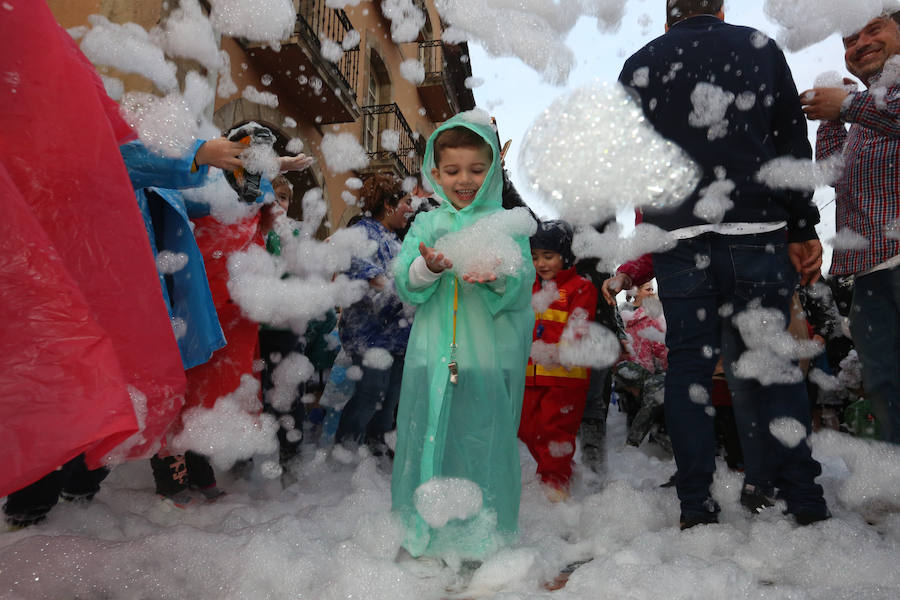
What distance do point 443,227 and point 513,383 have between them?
0.57m

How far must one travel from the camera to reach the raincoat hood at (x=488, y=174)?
2020mm

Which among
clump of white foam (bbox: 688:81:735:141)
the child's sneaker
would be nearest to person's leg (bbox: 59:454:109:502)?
the child's sneaker

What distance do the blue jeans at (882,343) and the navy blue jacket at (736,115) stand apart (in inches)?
12.7

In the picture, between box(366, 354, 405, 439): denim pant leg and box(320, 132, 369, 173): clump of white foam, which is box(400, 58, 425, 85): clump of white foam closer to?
box(320, 132, 369, 173): clump of white foam

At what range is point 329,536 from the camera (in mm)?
1944

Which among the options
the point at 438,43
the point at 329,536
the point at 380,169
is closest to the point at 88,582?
the point at 329,536

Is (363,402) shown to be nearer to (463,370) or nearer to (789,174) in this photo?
(463,370)

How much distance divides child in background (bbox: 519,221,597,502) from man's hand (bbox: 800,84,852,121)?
1.34 metres

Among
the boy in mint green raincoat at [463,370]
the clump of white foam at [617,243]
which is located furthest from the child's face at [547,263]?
the boy in mint green raincoat at [463,370]

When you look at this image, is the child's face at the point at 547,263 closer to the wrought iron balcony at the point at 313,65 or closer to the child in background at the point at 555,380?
the child in background at the point at 555,380

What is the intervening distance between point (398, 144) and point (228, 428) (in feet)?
29.7

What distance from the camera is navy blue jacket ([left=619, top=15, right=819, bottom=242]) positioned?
201 centimetres

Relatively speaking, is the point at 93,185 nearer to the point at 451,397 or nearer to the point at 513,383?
the point at 451,397

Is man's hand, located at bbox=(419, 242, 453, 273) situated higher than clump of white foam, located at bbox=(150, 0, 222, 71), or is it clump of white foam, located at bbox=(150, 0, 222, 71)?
clump of white foam, located at bbox=(150, 0, 222, 71)
